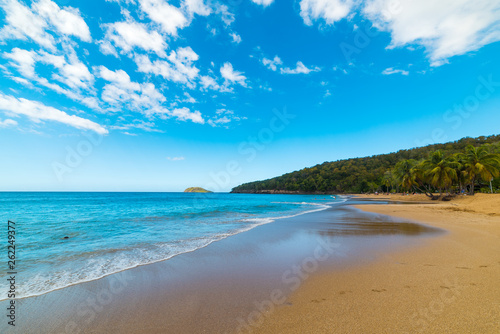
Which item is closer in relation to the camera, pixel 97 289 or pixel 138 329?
pixel 138 329

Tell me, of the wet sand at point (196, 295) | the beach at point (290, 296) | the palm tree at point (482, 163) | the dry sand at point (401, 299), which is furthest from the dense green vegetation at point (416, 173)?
the wet sand at point (196, 295)

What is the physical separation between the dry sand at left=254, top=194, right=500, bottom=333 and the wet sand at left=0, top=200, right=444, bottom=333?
122mm

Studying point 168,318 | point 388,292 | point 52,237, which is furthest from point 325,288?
point 52,237

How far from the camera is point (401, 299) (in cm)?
364

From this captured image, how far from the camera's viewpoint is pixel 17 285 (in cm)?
486

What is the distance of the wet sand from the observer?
3.22 m

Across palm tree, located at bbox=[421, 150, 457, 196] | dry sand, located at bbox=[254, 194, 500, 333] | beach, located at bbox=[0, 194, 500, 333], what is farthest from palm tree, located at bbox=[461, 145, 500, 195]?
dry sand, located at bbox=[254, 194, 500, 333]

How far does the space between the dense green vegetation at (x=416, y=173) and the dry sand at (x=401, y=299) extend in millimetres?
40986

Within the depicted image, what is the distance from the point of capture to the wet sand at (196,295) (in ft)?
10.6

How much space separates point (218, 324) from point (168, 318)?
2.84ft

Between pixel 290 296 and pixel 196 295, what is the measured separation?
180 cm

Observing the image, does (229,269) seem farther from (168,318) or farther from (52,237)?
(52,237)

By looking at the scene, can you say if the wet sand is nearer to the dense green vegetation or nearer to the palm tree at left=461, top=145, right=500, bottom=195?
the palm tree at left=461, top=145, right=500, bottom=195

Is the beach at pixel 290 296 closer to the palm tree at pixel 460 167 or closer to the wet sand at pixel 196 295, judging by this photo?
the wet sand at pixel 196 295
